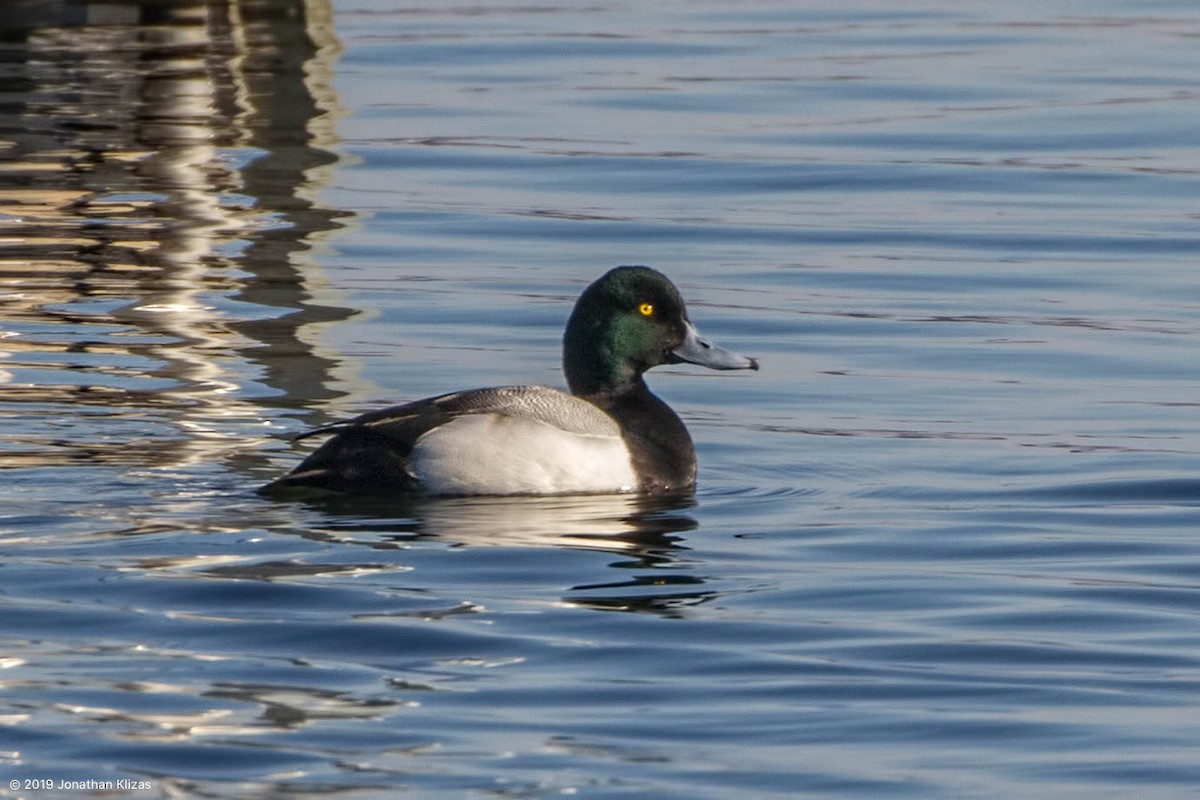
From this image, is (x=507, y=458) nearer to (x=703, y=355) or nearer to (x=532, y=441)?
(x=532, y=441)

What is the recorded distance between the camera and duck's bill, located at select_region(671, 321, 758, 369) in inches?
400

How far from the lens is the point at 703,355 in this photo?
1022 centimetres

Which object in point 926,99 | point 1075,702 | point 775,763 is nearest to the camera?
point 775,763

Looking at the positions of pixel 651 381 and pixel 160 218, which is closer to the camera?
pixel 651 381

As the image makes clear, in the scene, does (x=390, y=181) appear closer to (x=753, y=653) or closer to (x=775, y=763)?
(x=753, y=653)

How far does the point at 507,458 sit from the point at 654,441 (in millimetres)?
681

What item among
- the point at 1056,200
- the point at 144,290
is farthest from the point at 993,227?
the point at 144,290

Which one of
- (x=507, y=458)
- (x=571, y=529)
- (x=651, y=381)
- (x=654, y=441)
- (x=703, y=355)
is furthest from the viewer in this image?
(x=651, y=381)

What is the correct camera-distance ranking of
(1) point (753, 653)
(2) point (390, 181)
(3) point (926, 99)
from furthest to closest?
(3) point (926, 99), (2) point (390, 181), (1) point (753, 653)

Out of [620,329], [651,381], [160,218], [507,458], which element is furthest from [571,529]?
[160,218]

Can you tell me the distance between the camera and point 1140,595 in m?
7.95

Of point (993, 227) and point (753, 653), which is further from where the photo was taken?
point (993, 227)

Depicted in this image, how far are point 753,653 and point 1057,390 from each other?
450 cm

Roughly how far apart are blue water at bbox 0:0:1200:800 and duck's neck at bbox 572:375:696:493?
0.19 meters
